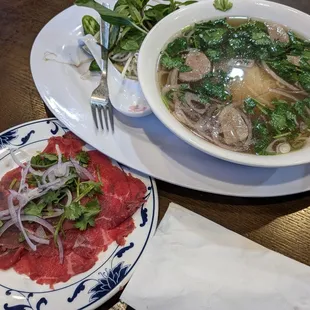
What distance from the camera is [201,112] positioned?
1.45 meters

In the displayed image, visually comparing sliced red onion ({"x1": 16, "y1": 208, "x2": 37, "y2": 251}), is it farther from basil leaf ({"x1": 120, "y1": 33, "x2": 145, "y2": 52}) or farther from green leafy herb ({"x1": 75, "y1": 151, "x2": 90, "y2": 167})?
basil leaf ({"x1": 120, "y1": 33, "x2": 145, "y2": 52})

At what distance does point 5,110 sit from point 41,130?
9.3 inches

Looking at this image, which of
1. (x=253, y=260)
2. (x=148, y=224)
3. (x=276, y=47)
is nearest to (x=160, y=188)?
(x=148, y=224)

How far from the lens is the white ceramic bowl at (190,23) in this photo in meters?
1.24

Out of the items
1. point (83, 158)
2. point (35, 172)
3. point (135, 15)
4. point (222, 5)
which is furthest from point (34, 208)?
point (222, 5)

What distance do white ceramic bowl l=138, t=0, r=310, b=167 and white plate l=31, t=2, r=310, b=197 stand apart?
18 cm

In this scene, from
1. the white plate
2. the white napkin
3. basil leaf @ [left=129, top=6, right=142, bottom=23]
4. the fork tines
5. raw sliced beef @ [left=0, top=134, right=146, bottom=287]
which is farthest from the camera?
basil leaf @ [left=129, top=6, right=142, bottom=23]

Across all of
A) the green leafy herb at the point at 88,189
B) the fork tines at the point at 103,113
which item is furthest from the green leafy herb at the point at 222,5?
the green leafy herb at the point at 88,189

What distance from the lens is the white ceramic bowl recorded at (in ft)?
4.07

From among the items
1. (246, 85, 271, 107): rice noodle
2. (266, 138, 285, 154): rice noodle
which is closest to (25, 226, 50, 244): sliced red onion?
(266, 138, 285, 154): rice noodle

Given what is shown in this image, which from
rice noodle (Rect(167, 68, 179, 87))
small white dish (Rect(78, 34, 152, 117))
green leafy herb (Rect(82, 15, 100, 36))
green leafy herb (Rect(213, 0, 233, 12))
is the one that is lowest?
small white dish (Rect(78, 34, 152, 117))

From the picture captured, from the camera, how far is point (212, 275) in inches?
49.1

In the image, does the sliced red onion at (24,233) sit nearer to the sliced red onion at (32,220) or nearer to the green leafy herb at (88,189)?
the sliced red onion at (32,220)

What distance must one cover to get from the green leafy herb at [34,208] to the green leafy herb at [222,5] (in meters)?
0.97
